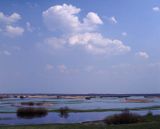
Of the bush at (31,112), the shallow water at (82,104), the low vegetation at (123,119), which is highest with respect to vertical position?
the shallow water at (82,104)

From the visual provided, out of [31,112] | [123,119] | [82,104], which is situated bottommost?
[123,119]

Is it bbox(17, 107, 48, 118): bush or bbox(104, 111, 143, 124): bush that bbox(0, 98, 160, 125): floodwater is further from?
bbox(104, 111, 143, 124): bush

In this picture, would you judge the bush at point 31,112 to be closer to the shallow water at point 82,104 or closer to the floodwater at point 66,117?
the floodwater at point 66,117

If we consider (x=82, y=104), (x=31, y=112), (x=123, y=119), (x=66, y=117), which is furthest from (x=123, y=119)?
(x=82, y=104)

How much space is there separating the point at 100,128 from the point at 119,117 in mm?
7438

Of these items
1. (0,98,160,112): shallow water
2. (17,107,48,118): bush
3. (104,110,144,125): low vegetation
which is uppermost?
(0,98,160,112): shallow water

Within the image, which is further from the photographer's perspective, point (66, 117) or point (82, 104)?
point (82, 104)

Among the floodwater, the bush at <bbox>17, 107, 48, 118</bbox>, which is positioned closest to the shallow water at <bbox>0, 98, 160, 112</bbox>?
the floodwater

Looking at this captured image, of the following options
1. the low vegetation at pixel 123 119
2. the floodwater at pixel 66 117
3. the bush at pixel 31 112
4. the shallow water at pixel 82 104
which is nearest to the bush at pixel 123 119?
the low vegetation at pixel 123 119

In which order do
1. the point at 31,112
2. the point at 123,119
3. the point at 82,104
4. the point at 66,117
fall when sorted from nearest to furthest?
the point at 123,119, the point at 66,117, the point at 31,112, the point at 82,104

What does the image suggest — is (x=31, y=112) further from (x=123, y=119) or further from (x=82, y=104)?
(x=82, y=104)

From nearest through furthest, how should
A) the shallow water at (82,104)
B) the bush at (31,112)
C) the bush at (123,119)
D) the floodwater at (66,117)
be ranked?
the bush at (123,119) → the floodwater at (66,117) → the bush at (31,112) → the shallow water at (82,104)

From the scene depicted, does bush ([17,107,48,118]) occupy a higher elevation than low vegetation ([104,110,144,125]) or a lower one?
higher

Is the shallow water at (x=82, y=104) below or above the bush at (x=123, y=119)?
above
